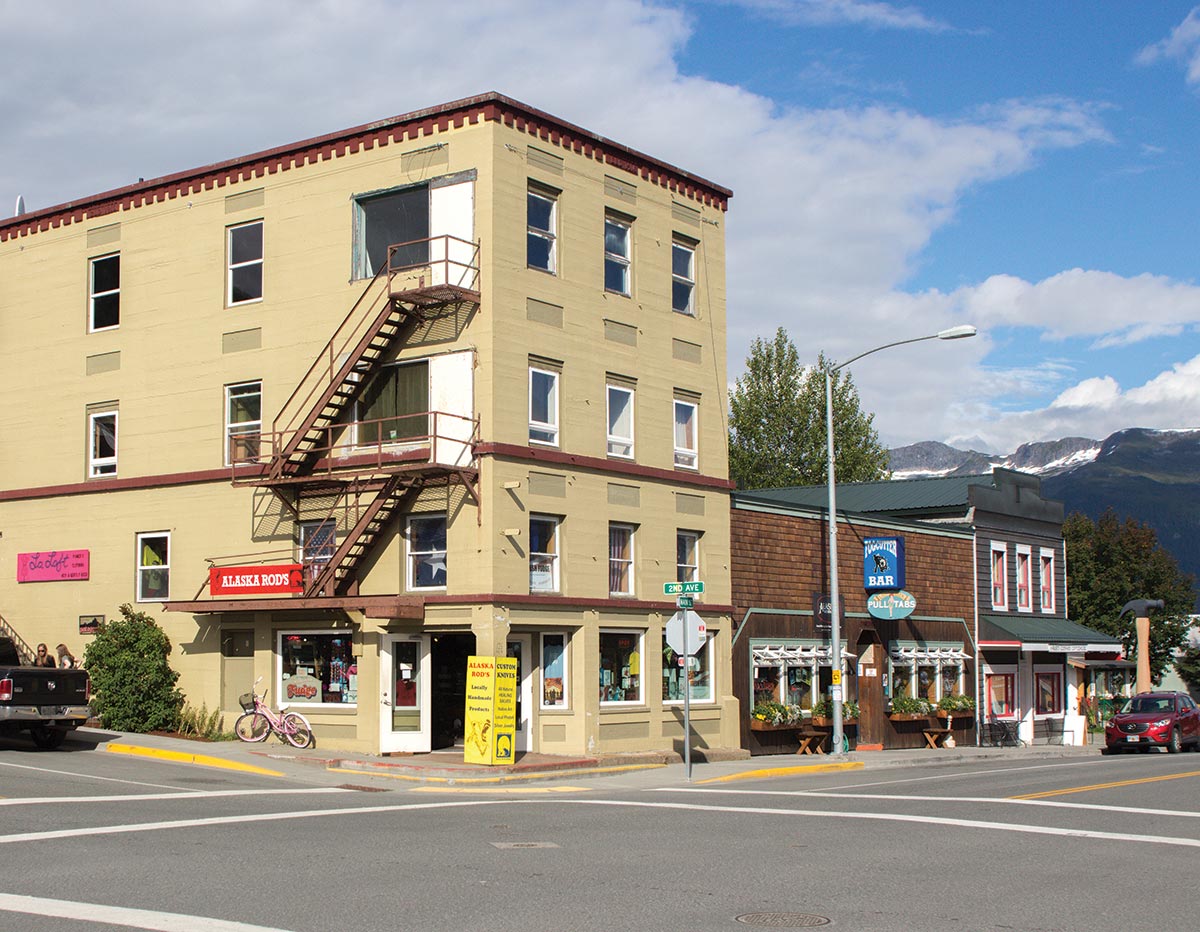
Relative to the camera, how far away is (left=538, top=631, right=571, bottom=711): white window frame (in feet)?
86.4

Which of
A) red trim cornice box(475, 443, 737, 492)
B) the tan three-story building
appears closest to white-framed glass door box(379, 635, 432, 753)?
the tan three-story building

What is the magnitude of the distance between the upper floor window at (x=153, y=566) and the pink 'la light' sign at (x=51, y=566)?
1.51 metres

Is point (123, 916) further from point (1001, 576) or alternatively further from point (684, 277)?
point (1001, 576)

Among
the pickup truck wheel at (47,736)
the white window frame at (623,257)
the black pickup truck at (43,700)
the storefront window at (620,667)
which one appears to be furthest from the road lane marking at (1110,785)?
the pickup truck wheel at (47,736)

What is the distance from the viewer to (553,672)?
26.5 meters

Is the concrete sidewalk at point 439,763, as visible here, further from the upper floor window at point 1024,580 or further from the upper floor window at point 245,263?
the upper floor window at point 1024,580

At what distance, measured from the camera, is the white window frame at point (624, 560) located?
2775cm

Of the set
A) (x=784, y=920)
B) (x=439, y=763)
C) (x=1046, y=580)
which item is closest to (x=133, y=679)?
(x=439, y=763)

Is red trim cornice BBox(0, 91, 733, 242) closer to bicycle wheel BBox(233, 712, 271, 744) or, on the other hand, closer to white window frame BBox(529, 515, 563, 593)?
white window frame BBox(529, 515, 563, 593)

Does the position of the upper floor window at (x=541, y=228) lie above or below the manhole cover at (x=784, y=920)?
above

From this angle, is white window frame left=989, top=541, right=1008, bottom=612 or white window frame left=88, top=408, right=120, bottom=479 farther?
white window frame left=989, top=541, right=1008, bottom=612

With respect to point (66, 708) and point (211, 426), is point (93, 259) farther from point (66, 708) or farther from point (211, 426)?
point (66, 708)

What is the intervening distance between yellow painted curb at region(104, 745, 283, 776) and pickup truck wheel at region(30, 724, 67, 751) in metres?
0.99

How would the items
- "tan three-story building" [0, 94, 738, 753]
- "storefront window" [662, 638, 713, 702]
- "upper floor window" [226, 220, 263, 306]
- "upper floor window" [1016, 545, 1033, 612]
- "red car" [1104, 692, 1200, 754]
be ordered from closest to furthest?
"tan three-story building" [0, 94, 738, 753], "storefront window" [662, 638, 713, 702], "upper floor window" [226, 220, 263, 306], "red car" [1104, 692, 1200, 754], "upper floor window" [1016, 545, 1033, 612]
